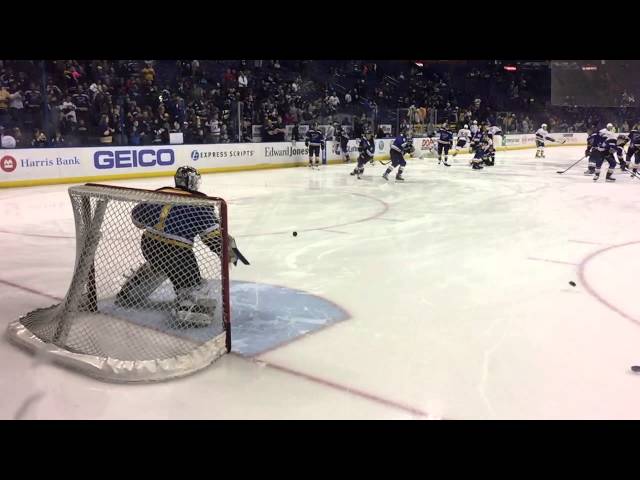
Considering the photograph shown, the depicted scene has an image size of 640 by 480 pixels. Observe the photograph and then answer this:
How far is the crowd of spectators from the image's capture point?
11.0m

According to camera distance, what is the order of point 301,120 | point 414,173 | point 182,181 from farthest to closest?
point 301,120 < point 414,173 < point 182,181

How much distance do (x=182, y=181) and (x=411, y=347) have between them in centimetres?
157

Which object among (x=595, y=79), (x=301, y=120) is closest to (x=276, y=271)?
(x=301, y=120)

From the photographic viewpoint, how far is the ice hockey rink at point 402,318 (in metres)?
2.53

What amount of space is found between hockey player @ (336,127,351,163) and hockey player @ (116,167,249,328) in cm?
1364

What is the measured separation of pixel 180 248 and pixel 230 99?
1247 centimetres

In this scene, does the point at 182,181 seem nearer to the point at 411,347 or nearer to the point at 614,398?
the point at 411,347

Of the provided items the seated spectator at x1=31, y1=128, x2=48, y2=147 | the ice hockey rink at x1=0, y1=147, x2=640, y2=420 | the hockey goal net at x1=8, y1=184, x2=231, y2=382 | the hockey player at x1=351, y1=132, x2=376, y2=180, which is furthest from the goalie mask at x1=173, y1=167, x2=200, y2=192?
the hockey player at x1=351, y1=132, x2=376, y2=180

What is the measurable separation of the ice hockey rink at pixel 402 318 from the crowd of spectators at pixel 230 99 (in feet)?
13.0

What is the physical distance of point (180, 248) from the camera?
10.9 feet

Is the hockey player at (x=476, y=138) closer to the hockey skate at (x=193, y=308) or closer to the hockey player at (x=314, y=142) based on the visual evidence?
the hockey player at (x=314, y=142)

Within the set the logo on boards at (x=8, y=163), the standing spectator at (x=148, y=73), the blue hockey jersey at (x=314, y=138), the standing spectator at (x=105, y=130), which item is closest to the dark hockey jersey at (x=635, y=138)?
the blue hockey jersey at (x=314, y=138)
